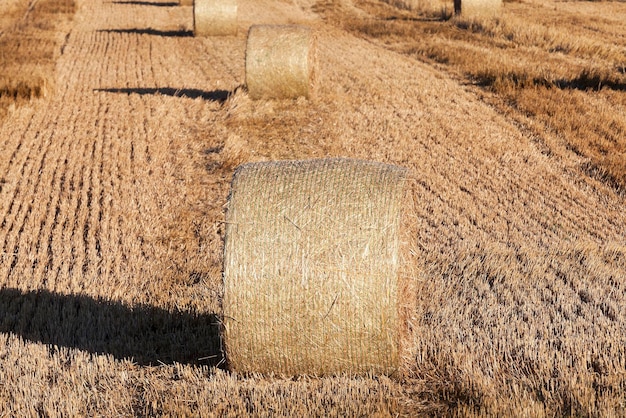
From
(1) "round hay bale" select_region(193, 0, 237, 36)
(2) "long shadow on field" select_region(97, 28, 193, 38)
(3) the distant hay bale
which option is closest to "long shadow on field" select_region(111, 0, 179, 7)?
(2) "long shadow on field" select_region(97, 28, 193, 38)

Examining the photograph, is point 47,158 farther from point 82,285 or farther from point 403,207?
point 403,207

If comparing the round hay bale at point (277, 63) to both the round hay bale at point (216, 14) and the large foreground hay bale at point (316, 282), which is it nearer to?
the round hay bale at point (216, 14)

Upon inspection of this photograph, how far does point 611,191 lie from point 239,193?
18.5 feet

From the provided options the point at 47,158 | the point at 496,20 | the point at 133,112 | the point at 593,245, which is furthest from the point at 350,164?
the point at 496,20

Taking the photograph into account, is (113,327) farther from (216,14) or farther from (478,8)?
(478,8)

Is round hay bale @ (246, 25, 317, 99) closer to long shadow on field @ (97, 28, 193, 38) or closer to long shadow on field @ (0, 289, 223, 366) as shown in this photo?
long shadow on field @ (0, 289, 223, 366)

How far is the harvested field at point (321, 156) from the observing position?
5102mm

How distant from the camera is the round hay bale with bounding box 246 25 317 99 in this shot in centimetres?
1366

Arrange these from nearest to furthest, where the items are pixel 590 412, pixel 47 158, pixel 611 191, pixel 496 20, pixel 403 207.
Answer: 1. pixel 590 412
2. pixel 403 207
3. pixel 611 191
4. pixel 47 158
5. pixel 496 20

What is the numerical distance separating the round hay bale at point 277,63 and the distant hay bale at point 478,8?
36.7ft

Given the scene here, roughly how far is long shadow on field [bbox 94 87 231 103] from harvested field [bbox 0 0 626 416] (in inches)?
2.9

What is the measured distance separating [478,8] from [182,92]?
1189cm

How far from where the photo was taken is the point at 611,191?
9477 mm

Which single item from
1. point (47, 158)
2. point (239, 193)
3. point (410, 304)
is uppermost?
point (239, 193)
